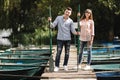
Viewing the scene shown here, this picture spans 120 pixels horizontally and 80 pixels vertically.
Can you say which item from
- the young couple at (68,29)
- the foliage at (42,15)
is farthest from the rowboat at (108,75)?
the foliage at (42,15)

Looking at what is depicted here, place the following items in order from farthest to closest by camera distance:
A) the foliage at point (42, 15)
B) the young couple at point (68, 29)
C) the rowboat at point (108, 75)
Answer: the foliage at point (42, 15) → the rowboat at point (108, 75) → the young couple at point (68, 29)

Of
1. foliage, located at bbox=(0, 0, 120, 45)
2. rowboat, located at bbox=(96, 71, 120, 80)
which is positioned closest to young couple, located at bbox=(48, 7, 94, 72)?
rowboat, located at bbox=(96, 71, 120, 80)

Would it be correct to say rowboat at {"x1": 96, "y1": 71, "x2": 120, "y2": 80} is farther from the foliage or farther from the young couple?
the foliage

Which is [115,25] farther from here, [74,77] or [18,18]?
[74,77]

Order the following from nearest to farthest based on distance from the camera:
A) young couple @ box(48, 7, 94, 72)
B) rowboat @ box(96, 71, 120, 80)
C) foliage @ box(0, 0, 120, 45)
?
young couple @ box(48, 7, 94, 72)
rowboat @ box(96, 71, 120, 80)
foliage @ box(0, 0, 120, 45)

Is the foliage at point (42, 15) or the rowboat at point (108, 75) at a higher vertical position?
the foliage at point (42, 15)

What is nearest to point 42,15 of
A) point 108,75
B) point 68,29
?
point 108,75

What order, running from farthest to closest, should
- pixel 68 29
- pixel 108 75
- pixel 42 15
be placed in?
pixel 42 15, pixel 108 75, pixel 68 29

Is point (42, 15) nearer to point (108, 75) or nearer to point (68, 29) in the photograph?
point (108, 75)

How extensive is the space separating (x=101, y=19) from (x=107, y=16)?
73cm

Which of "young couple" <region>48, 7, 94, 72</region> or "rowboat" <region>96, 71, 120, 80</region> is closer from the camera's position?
"young couple" <region>48, 7, 94, 72</region>

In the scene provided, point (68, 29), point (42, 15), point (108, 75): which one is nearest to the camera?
point (68, 29)

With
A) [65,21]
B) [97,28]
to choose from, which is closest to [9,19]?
[97,28]

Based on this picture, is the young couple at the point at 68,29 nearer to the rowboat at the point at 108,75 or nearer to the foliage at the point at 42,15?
the rowboat at the point at 108,75
